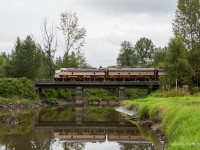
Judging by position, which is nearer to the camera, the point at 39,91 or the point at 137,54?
the point at 39,91

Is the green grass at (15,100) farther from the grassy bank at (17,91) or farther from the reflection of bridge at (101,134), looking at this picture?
the reflection of bridge at (101,134)

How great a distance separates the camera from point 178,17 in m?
53.2

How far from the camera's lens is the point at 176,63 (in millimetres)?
45875

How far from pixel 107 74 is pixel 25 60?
16.9 m

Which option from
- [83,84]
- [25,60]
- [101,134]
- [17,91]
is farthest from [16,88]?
[101,134]

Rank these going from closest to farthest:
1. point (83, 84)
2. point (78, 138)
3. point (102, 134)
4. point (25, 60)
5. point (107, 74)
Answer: point (78, 138) < point (102, 134) < point (25, 60) < point (83, 84) < point (107, 74)

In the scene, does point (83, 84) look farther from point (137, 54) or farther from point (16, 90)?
point (137, 54)

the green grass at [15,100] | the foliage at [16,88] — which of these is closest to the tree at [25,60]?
the foliage at [16,88]

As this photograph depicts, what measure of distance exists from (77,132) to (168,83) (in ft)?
85.8

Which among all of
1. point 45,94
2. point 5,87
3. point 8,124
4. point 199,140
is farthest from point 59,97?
point 199,140

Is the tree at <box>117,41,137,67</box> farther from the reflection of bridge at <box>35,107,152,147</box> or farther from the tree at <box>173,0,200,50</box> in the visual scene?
the reflection of bridge at <box>35,107,152,147</box>

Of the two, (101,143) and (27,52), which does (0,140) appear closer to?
(101,143)

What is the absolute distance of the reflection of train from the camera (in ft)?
228

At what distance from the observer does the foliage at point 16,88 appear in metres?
55.6
